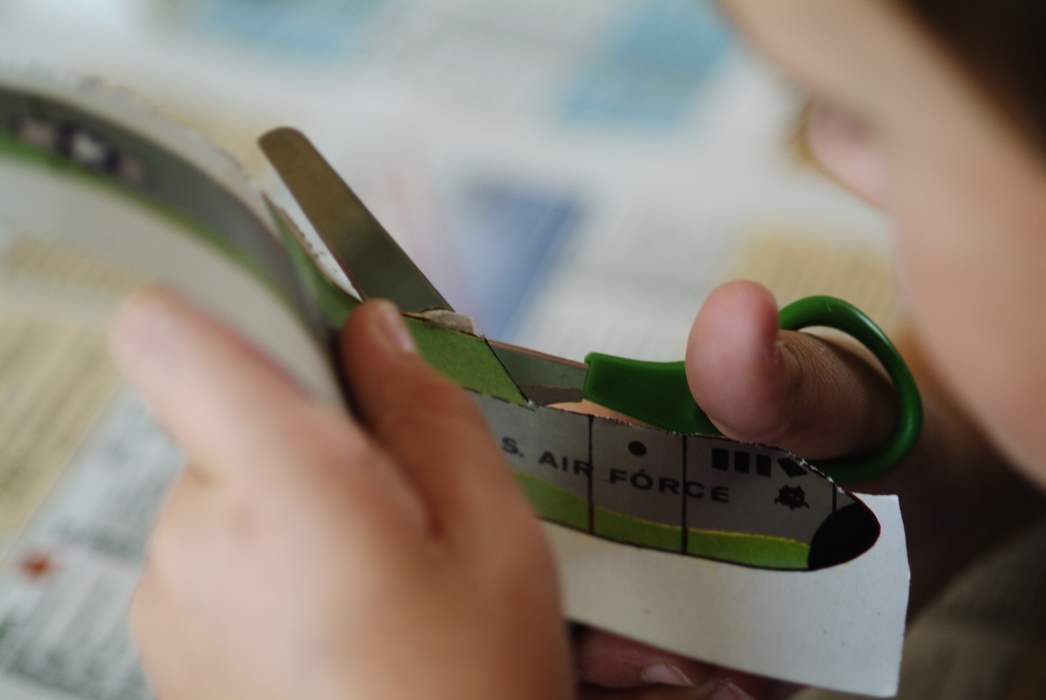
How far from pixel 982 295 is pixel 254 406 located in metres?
0.15

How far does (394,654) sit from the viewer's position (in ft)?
0.49

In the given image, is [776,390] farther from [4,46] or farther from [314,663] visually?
[4,46]

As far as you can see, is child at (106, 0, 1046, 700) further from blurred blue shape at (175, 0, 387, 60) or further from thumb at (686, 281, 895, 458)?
blurred blue shape at (175, 0, 387, 60)

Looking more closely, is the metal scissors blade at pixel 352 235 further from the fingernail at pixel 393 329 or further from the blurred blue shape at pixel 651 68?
the blurred blue shape at pixel 651 68

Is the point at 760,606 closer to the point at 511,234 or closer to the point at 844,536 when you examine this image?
the point at 844,536

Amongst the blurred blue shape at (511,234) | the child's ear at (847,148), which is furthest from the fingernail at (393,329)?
the blurred blue shape at (511,234)

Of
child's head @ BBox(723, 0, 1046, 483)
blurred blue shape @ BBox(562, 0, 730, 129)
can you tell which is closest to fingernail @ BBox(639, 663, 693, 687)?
child's head @ BBox(723, 0, 1046, 483)

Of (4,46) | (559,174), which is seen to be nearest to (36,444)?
(4,46)

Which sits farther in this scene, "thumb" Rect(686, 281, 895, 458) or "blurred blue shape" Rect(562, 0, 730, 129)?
"blurred blue shape" Rect(562, 0, 730, 129)

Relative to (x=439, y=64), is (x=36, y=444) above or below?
below

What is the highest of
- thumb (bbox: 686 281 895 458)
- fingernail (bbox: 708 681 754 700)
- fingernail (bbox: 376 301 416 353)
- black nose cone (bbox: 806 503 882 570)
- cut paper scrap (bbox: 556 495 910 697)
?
thumb (bbox: 686 281 895 458)

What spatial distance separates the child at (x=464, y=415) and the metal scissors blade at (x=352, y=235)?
0.01m

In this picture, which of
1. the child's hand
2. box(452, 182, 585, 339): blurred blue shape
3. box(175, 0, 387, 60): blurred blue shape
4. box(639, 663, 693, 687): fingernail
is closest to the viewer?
the child's hand

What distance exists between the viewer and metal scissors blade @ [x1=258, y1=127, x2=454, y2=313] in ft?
0.66
